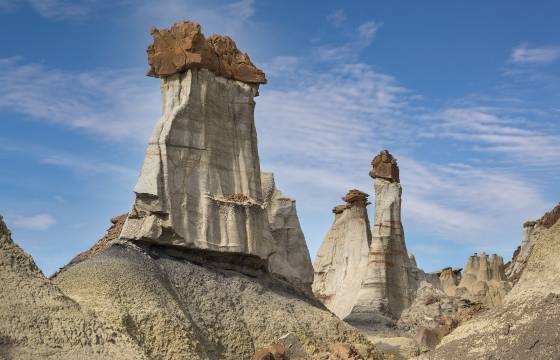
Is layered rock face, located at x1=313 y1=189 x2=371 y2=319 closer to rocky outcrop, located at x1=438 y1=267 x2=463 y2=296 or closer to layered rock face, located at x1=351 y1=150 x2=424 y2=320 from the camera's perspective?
layered rock face, located at x1=351 y1=150 x2=424 y2=320

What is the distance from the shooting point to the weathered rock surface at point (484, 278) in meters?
76.7

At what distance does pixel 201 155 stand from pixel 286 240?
9.01 m

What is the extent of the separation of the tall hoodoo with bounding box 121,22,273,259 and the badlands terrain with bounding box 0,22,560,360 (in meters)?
0.05

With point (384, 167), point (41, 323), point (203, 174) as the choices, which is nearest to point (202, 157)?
point (203, 174)

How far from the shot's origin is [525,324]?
24391 millimetres

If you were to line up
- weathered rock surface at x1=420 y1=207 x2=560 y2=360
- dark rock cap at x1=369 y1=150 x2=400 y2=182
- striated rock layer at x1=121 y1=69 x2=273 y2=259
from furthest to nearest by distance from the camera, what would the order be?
1. dark rock cap at x1=369 y1=150 x2=400 y2=182
2. striated rock layer at x1=121 y1=69 x2=273 y2=259
3. weathered rock surface at x1=420 y1=207 x2=560 y2=360

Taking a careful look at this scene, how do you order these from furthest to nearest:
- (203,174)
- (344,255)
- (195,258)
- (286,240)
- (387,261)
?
1. (344,255)
2. (387,261)
3. (286,240)
4. (203,174)
5. (195,258)

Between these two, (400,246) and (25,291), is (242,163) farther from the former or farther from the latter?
(400,246)

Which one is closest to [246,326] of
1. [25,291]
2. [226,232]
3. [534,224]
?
[226,232]

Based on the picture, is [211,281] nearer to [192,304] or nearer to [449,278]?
[192,304]

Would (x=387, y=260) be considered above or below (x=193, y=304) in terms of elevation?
above

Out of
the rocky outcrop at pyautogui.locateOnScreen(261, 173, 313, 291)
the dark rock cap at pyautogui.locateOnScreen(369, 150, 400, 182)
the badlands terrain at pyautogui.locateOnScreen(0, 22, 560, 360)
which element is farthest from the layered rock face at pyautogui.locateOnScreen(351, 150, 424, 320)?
the rocky outcrop at pyautogui.locateOnScreen(261, 173, 313, 291)

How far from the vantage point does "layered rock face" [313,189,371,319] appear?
203 ft

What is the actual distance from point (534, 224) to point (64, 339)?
63.8m
